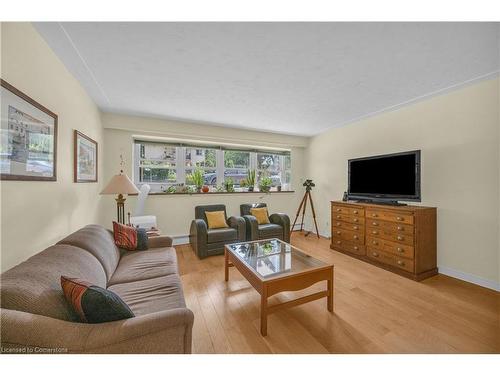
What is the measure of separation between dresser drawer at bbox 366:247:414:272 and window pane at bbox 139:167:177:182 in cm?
375

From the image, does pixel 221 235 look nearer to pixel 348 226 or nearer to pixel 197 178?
pixel 197 178

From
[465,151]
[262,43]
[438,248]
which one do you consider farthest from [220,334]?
[465,151]

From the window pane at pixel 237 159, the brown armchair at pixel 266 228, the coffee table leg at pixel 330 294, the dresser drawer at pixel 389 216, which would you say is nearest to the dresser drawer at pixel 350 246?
the dresser drawer at pixel 389 216

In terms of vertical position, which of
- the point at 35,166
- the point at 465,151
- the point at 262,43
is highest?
the point at 262,43

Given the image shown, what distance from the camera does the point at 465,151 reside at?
8.02 ft

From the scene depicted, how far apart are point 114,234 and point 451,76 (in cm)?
422

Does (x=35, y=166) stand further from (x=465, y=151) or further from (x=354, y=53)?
(x=465, y=151)

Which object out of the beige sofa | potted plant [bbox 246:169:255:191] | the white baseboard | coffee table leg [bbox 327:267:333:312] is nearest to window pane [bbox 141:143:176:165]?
potted plant [bbox 246:169:255:191]

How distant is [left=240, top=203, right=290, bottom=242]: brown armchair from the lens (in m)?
3.61

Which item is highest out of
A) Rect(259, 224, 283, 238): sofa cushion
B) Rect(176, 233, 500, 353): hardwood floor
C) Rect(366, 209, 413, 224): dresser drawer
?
Rect(366, 209, 413, 224): dresser drawer

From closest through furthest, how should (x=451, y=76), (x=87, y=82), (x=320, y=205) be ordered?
(x=451, y=76) → (x=87, y=82) → (x=320, y=205)

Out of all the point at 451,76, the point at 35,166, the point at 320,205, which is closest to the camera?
the point at 35,166

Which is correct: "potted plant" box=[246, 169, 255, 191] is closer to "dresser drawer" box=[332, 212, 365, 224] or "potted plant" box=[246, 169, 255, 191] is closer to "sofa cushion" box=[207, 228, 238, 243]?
"sofa cushion" box=[207, 228, 238, 243]

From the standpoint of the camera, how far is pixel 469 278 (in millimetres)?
2424
